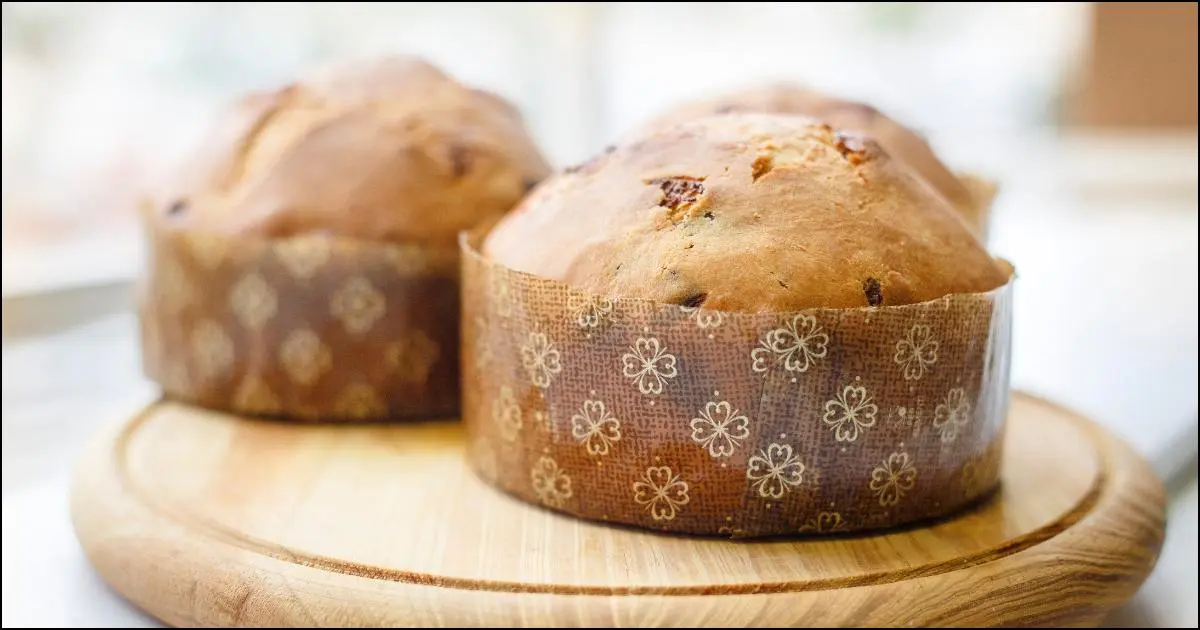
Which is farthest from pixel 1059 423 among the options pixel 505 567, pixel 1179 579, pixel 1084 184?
pixel 1084 184

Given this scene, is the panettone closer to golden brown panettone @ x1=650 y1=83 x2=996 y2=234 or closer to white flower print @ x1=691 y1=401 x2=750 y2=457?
white flower print @ x1=691 y1=401 x2=750 y2=457

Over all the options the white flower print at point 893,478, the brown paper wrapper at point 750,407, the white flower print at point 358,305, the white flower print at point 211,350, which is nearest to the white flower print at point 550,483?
the brown paper wrapper at point 750,407

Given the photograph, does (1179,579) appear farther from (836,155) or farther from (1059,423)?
(836,155)

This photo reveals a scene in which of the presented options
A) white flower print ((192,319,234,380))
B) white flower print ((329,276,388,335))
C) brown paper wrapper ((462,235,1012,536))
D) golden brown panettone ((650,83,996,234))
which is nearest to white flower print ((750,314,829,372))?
brown paper wrapper ((462,235,1012,536))

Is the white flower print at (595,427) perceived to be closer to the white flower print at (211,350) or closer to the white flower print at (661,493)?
the white flower print at (661,493)

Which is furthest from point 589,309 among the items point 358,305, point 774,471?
point 358,305

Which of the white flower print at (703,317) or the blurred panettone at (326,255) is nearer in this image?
the white flower print at (703,317)

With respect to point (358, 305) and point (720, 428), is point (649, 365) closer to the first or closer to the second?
point (720, 428)
